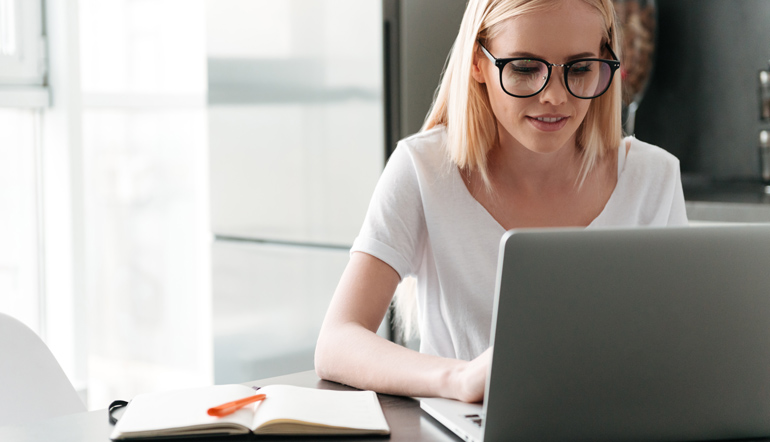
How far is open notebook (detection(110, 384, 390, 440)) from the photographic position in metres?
0.74

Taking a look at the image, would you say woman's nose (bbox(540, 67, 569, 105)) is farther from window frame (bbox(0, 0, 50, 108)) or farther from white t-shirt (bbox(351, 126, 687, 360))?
window frame (bbox(0, 0, 50, 108))

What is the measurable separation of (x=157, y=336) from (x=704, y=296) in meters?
2.46

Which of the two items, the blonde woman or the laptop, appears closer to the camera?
the laptop

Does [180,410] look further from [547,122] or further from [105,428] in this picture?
[547,122]

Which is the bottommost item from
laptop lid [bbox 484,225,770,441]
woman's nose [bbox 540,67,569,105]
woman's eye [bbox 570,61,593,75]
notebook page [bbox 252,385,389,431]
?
notebook page [bbox 252,385,389,431]

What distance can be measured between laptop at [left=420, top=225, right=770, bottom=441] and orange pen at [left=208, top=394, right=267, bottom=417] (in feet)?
0.74

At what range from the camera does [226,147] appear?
230 centimetres

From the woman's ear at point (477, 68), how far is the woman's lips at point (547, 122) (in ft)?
0.46

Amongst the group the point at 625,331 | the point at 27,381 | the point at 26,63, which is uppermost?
the point at 26,63

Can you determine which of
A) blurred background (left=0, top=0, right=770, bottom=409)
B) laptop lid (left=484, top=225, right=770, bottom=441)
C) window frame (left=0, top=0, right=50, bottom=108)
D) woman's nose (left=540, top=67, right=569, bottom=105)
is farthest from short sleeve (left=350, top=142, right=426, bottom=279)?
window frame (left=0, top=0, right=50, bottom=108)

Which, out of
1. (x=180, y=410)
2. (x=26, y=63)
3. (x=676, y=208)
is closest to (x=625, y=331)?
(x=180, y=410)

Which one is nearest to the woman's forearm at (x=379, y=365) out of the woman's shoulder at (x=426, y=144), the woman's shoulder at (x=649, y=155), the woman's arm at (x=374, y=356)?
the woman's arm at (x=374, y=356)

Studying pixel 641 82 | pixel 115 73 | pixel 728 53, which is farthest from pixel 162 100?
pixel 728 53

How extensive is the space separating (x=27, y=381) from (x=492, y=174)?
29.0 inches
